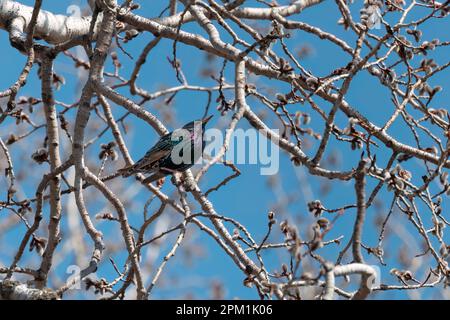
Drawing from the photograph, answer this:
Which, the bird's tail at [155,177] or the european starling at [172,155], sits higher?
the european starling at [172,155]

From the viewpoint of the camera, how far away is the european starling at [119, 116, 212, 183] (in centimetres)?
428

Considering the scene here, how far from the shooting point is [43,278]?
418cm

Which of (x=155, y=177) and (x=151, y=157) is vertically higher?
(x=151, y=157)

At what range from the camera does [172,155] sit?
14.2 ft

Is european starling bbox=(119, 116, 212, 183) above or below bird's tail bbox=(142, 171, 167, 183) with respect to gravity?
above

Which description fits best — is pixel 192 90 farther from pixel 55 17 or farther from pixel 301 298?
pixel 301 298

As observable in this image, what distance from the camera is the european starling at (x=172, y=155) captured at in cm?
428

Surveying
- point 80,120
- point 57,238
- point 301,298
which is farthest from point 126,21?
point 301,298

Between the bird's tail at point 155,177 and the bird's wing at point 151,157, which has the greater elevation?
the bird's wing at point 151,157
